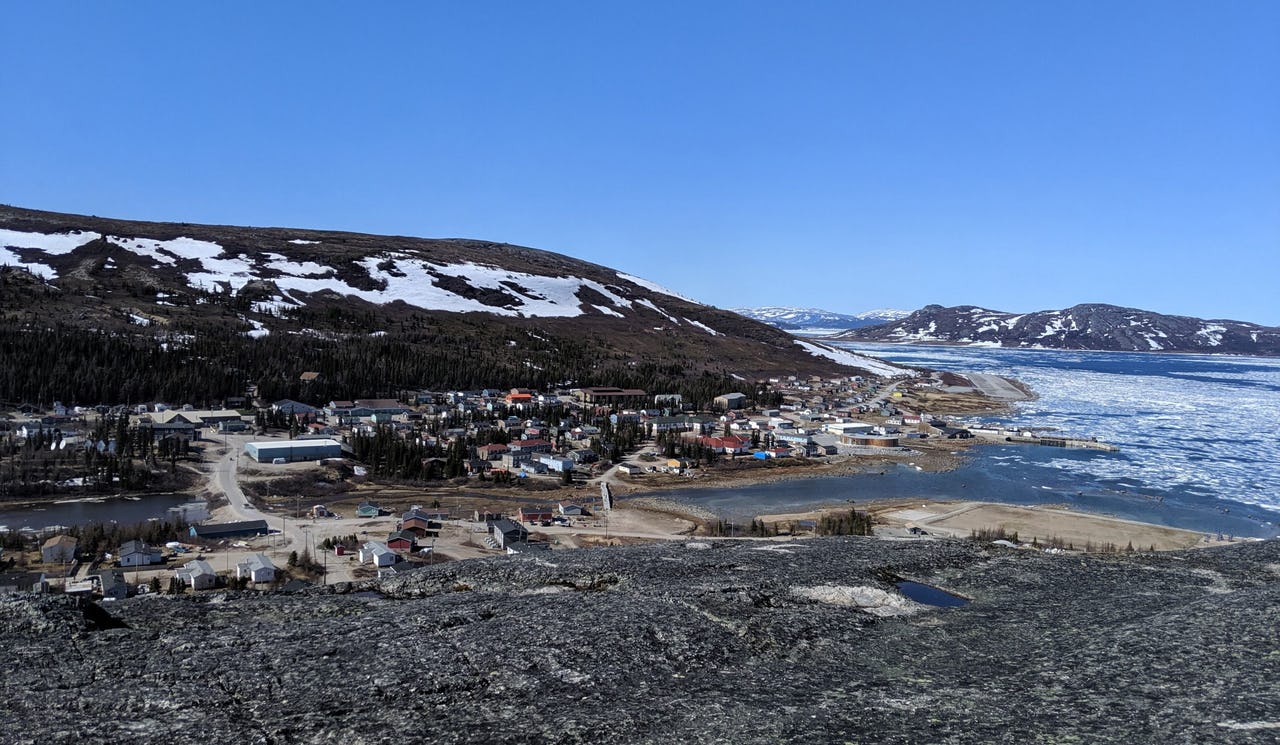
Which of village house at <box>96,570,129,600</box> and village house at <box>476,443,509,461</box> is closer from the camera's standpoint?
village house at <box>96,570,129,600</box>

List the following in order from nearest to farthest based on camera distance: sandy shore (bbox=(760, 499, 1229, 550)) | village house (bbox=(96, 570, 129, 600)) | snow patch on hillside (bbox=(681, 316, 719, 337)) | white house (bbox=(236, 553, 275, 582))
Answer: village house (bbox=(96, 570, 129, 600)), white house (bbox=(236, 553, 275, 582)), sandy shore (bbox=(760, 499, 1229, 550)), snow patch on hillside (bbox=(681, 316, 719, 337))

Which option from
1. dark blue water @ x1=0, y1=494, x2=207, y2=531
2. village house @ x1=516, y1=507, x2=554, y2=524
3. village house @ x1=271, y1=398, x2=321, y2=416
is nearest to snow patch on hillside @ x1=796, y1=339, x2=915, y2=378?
village house @ x1=271, y1=398, x2=321, y2=416

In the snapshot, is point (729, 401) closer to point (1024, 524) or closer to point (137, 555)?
point (1024, 524)

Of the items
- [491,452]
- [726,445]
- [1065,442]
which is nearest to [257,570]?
[491,452]

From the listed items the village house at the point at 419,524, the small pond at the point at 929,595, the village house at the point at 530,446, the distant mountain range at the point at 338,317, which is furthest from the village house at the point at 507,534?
the distant mountain range at the point at 338,317

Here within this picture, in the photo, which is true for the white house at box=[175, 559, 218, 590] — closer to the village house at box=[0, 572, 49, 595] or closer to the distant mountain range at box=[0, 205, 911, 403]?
the village house at box=[0, 572, 49, 595]

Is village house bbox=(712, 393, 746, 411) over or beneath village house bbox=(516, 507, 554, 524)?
over
